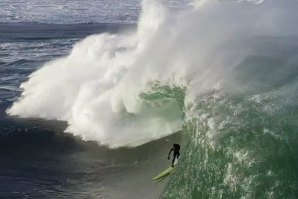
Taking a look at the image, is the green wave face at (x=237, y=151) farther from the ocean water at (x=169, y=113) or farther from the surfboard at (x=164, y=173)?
the surfboard at (x=164, y=173)

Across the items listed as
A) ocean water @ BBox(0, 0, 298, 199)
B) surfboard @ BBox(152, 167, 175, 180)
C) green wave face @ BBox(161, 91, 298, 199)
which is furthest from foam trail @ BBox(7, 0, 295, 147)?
surfboard @ BBox(152, 167, 175, 180)

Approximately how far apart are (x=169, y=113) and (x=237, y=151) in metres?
6.82

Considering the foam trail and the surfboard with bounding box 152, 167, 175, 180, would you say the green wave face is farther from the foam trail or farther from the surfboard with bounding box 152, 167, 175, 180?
the foam trail

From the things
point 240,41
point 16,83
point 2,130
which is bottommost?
point 16,83

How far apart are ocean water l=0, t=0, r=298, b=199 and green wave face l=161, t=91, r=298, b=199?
0.03 meters

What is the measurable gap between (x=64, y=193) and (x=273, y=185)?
6328mm

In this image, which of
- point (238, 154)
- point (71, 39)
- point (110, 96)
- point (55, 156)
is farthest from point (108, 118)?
point (71, 39)

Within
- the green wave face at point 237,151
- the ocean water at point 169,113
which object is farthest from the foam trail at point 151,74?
the green wave face at point 237,151

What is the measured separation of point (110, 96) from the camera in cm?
1877

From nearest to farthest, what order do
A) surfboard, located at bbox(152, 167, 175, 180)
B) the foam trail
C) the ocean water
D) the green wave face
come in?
the green wave face < the ocean water < surfboard, located at bbox(152, 167, 175, 180) < the foam trail

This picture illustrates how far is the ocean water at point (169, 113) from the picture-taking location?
10055 millimetres

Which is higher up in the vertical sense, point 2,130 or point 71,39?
point 2,130

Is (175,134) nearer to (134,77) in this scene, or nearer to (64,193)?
(134,77)

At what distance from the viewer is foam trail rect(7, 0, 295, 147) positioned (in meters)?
15.3
